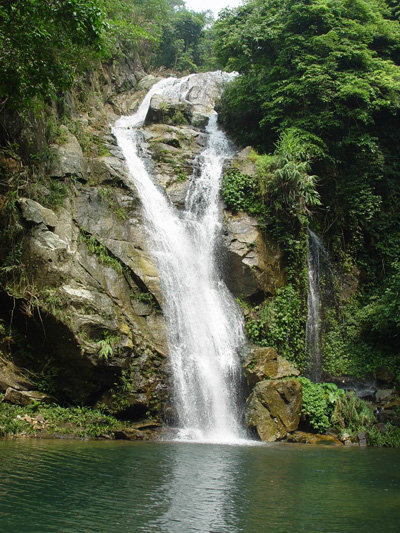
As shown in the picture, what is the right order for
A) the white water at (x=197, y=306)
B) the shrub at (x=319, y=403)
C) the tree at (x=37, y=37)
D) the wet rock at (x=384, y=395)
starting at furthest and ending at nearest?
the wet rock at (x=384, y=395), the shrub at (x=319, y=403), the white water at (x=197, y=306), the tree at (x=37, y=37)

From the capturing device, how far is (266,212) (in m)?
15.5

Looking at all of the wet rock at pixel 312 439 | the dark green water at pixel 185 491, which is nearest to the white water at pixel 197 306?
the wet rock at pixel 312 439

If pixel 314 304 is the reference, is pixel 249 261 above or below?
above

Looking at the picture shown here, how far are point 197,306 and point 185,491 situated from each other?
8.13m

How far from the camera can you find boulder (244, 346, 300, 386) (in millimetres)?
11680

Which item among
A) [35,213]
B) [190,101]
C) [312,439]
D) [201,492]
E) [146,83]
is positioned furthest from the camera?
[146,83]

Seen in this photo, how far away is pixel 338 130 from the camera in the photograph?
1784cm

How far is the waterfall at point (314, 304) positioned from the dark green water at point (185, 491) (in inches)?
272

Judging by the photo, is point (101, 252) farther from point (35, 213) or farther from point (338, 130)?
point (338, 130)

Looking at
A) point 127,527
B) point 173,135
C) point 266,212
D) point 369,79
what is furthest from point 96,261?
point 369,79

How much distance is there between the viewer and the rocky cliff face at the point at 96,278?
9922 millimetres

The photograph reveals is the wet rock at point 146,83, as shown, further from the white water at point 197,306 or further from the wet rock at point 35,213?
the wet rock at point 35,213

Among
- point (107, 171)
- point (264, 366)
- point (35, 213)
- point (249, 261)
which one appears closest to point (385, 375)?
point (264, 366)

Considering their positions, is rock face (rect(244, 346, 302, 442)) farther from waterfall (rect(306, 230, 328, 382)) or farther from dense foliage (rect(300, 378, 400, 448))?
waterfall (rect(306, 230, 328, 382))
